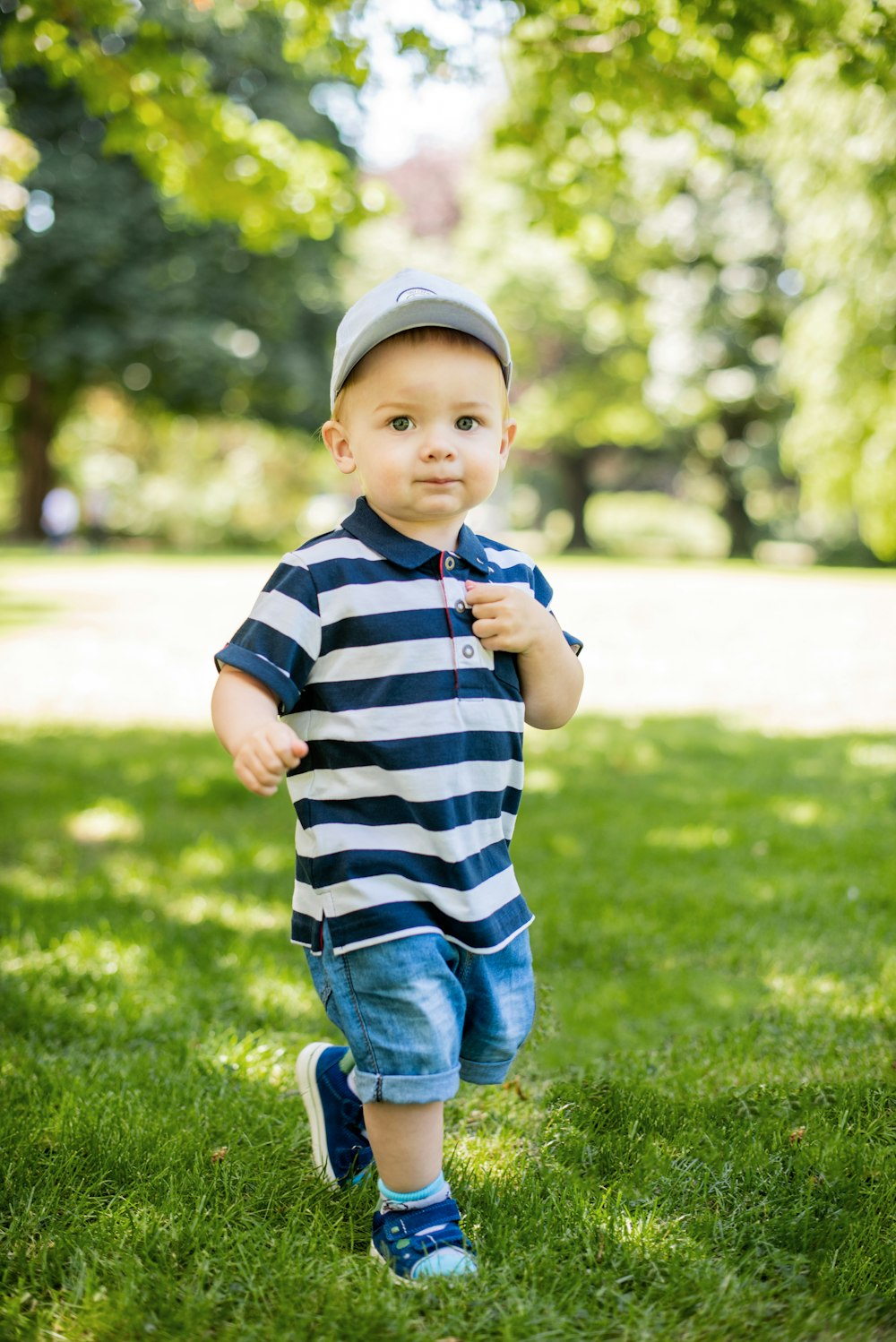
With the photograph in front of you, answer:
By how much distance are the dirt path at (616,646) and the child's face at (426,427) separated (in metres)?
6.47

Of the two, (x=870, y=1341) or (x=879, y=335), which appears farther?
(x=879, y=335)

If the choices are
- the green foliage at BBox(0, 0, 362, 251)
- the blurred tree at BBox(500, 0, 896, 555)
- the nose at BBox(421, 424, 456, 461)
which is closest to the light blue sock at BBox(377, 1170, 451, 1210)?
the nose at BBox(421, 424, 456, 461)

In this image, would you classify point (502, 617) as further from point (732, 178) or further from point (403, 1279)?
point (732, 178)

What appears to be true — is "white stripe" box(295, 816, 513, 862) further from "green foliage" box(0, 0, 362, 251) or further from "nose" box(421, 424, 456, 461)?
"green foliage" box(0, 0, 362, 251)

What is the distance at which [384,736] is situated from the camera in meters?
2.22

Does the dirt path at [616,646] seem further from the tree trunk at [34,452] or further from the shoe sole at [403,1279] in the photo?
the tree trunk at [34,452]

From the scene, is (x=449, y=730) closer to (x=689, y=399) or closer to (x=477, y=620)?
(x=477, y=620)

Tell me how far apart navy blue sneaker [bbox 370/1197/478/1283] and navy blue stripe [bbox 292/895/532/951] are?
19.5 inches

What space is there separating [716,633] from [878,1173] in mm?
11265

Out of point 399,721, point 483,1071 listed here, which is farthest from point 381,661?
point 483,1071

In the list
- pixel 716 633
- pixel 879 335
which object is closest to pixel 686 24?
pixel 716 633

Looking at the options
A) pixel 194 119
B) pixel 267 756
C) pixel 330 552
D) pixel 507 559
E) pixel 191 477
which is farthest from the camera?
pixel 191 477

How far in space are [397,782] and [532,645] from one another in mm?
402

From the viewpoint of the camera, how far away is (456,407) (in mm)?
2295
